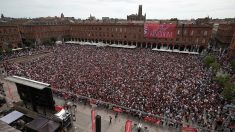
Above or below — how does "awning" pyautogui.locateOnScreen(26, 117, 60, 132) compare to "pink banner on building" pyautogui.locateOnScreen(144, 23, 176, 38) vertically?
below

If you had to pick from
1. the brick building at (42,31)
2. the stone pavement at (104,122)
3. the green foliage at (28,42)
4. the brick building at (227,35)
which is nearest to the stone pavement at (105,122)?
the stone pavement at (104,122)

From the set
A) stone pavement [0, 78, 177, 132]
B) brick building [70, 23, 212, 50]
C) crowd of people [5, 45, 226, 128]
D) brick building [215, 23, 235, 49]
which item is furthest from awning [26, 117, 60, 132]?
brick building [215, 23, 235, 49]

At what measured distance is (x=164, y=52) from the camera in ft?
148

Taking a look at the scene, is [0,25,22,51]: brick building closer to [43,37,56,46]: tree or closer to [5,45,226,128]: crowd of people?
[43,37,56,46]: tree

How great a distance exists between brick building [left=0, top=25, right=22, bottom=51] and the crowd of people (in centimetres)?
2491

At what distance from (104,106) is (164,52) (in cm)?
3142

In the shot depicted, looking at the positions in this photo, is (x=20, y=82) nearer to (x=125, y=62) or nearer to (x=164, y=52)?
(x=125, y=62)

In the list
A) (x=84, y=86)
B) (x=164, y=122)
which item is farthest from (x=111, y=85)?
(x=164, y=122)

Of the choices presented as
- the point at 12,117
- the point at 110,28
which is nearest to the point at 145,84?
the point at 12,117

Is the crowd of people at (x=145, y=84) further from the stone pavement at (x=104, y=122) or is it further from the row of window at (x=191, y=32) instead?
the row of window at (x=191, y=32)

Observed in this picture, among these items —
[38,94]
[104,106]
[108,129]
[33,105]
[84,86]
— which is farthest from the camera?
[84,86]

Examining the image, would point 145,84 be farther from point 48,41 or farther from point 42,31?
point 42,31

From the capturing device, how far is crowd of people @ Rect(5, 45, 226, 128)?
57.1ft

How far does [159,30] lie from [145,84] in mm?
31765
